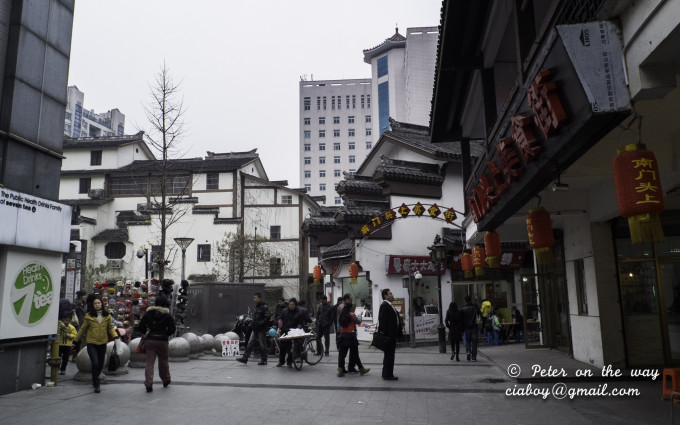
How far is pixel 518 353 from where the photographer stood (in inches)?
591

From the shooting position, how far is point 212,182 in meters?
41.0

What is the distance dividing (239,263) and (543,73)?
33.4 metres

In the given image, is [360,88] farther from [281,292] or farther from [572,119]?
[572,119]

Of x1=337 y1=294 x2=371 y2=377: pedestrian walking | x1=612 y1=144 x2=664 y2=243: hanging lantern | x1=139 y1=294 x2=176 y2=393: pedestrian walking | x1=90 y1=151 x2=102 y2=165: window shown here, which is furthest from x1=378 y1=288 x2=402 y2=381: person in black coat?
x1=90 y1=151 x2=102 y2=165: window

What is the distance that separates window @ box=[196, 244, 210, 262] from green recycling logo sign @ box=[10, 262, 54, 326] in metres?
28.4

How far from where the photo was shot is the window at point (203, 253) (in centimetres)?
3812

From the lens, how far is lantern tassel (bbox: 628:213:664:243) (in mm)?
4441

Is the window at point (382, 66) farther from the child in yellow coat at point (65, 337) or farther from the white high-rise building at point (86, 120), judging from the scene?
the child in yellow coat at point (65, 337)

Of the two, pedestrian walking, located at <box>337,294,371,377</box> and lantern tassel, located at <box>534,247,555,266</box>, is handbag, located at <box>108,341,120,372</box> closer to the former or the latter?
pedestrian walking, located at <box>337,294,371,377</box>

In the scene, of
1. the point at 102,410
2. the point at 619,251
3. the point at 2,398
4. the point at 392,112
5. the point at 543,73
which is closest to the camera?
the point at 543,73

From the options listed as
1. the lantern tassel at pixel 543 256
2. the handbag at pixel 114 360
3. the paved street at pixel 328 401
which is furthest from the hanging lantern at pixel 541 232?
the handbag at pixel 114 360

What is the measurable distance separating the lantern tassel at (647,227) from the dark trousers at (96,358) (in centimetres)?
889

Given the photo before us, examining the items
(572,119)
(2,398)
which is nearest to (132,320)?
(2,398)

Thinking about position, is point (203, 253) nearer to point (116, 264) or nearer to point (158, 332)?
point (116, 264)
